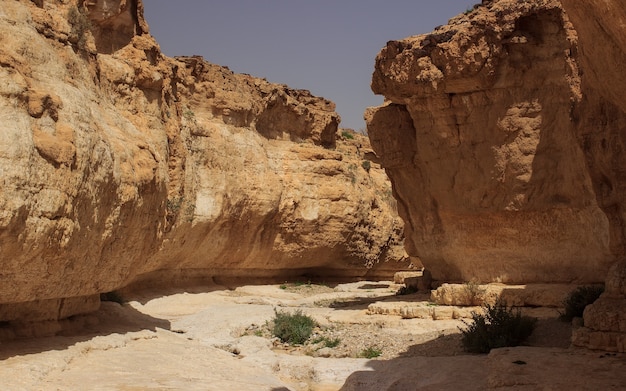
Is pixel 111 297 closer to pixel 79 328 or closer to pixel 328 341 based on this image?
pixel 79 328

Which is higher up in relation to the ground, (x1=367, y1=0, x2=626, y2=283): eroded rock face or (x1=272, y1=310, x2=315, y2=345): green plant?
(x1=367, y1=0, x2=626, y2=283): eroded rock face

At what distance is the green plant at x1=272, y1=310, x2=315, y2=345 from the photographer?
11.0 metres

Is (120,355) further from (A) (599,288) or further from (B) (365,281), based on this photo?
(B) (365,281)

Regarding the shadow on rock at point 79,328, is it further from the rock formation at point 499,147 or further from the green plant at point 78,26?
the rock formation at point 499,147

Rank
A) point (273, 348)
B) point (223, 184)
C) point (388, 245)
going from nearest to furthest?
1. point (273, 348)
2. point (223, 184)
3. point (388, 245)

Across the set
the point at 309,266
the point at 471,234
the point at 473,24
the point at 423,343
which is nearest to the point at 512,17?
the point at 473,24

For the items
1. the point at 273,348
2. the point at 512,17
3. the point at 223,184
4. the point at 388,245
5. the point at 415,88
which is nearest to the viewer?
the point at 273,348

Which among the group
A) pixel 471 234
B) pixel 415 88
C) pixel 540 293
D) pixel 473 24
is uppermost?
pixel 473 24

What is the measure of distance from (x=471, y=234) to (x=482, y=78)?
345 centimetres

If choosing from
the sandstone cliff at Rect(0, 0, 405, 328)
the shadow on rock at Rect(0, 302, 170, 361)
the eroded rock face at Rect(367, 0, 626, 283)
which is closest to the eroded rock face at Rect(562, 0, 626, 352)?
the eroded rock face at Rect(367, 0, 626, 283)

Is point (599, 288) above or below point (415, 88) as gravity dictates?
below

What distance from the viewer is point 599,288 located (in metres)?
9.50

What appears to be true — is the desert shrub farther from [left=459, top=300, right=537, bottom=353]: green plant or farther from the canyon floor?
[left=459, top=300, right=537, bottom=353]: green plant

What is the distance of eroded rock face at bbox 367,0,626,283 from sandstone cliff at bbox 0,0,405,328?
5.87m
